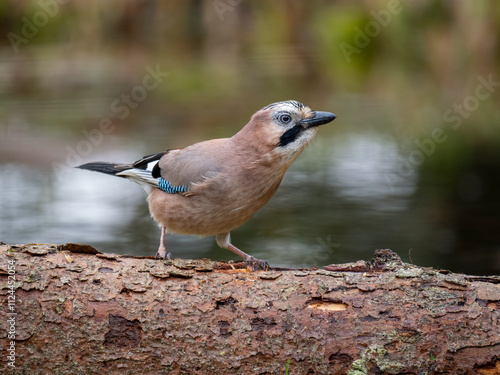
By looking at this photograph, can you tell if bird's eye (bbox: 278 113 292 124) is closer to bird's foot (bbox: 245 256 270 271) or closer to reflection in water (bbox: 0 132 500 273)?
bird's foot (bbox: 245 256 270 271)

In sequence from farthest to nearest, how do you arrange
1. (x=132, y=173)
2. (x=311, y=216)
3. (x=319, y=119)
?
(x=311, y=216) < (x=132, y=173) < (x=319, y=119)

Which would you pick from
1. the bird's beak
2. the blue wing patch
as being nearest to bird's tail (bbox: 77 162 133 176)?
the blue wing patch

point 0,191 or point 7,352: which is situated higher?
point 0,191

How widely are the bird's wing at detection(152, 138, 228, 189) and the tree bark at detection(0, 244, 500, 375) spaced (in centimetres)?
128

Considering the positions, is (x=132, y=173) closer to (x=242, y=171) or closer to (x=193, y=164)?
(x=193, y=164)

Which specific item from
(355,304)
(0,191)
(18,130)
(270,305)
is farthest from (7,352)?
(18,130)

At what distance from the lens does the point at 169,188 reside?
579 cm

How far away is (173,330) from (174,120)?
12.3 metres

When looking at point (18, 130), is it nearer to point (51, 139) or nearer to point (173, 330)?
point (51, 139)

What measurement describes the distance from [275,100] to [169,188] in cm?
1093

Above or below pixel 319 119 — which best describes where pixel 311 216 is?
above

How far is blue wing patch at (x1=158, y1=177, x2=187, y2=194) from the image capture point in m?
5.66

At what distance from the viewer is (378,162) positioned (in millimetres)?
12984

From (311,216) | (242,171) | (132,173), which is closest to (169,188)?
(132,173)
